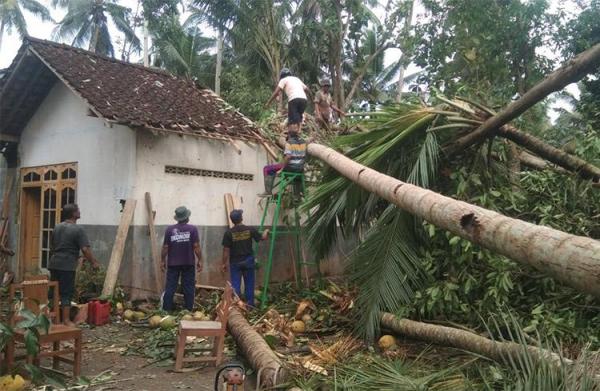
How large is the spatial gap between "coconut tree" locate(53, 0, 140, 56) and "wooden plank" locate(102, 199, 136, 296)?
22001 mm

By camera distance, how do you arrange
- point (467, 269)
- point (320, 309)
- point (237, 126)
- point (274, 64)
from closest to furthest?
point (467, 269)
point (320, 309)
point (237, 126)
point (274, 64)

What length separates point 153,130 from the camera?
8.23m

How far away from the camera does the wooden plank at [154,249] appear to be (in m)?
8.38

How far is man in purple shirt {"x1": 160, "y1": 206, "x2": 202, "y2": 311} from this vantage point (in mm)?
7418

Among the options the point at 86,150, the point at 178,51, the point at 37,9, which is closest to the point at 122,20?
the point at 178,51

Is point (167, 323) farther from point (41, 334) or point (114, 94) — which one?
point (114, 94)

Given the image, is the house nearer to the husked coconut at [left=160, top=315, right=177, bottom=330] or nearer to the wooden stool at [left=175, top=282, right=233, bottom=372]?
the husked coconut at [left=160, top=315, right=177, bottom=330]

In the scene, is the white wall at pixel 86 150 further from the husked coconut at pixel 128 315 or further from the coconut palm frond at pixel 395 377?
the coconut palm frond at pixel 395 377

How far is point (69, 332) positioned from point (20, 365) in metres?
0.45

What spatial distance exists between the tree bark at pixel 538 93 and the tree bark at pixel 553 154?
1.16 feet

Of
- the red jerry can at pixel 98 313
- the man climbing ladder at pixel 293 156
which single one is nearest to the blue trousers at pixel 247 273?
the man climbing ladder at pixel 293 156

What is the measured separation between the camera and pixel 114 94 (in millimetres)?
8883

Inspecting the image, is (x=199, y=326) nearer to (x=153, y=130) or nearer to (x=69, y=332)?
(x=69, y=332)

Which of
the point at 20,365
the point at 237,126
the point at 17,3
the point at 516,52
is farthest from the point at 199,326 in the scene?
the point at 17,3
